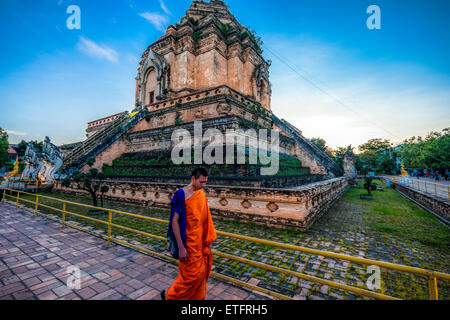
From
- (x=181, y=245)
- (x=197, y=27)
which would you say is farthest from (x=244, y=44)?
(x=181, y=245)

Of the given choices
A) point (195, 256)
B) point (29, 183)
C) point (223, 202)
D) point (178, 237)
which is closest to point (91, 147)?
point (29, 183)

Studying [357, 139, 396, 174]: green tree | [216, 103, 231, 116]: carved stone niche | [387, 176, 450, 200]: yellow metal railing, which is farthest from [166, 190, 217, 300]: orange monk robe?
[357, 139, 396, 174]: green tree

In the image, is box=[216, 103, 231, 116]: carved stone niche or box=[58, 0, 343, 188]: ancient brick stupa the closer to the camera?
box=[58, 0, 343, 188]: ancient brick stupa

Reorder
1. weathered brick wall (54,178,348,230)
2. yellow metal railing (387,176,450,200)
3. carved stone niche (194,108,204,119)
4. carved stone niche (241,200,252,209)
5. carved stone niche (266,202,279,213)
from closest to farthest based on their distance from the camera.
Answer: weathered brick wall (54,178,348,230) → carved stone niche (266,202,279,213) → carved stone niche (241,200,252,209) → yellow metal railing (387,176,450,200) → carved stone niche (194,108,204,119)

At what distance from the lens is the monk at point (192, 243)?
7.70 ft

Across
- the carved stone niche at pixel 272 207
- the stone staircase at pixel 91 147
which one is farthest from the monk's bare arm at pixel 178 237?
the stone staircase at pixel 91 147

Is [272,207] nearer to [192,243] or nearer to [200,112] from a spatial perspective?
[192,243]

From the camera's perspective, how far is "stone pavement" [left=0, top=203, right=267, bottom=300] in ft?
8.88

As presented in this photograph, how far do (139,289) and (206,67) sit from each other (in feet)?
51.7

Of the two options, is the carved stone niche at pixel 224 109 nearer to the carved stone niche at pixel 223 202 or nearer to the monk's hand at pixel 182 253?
the carved stone niche at pixel 223 202

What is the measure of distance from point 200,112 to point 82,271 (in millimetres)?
9878

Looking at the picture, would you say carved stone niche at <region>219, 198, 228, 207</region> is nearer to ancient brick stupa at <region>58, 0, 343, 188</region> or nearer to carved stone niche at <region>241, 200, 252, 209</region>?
carved stone niche at <region>241, 200, 252, 209</region>

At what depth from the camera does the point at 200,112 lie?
1191 cm
